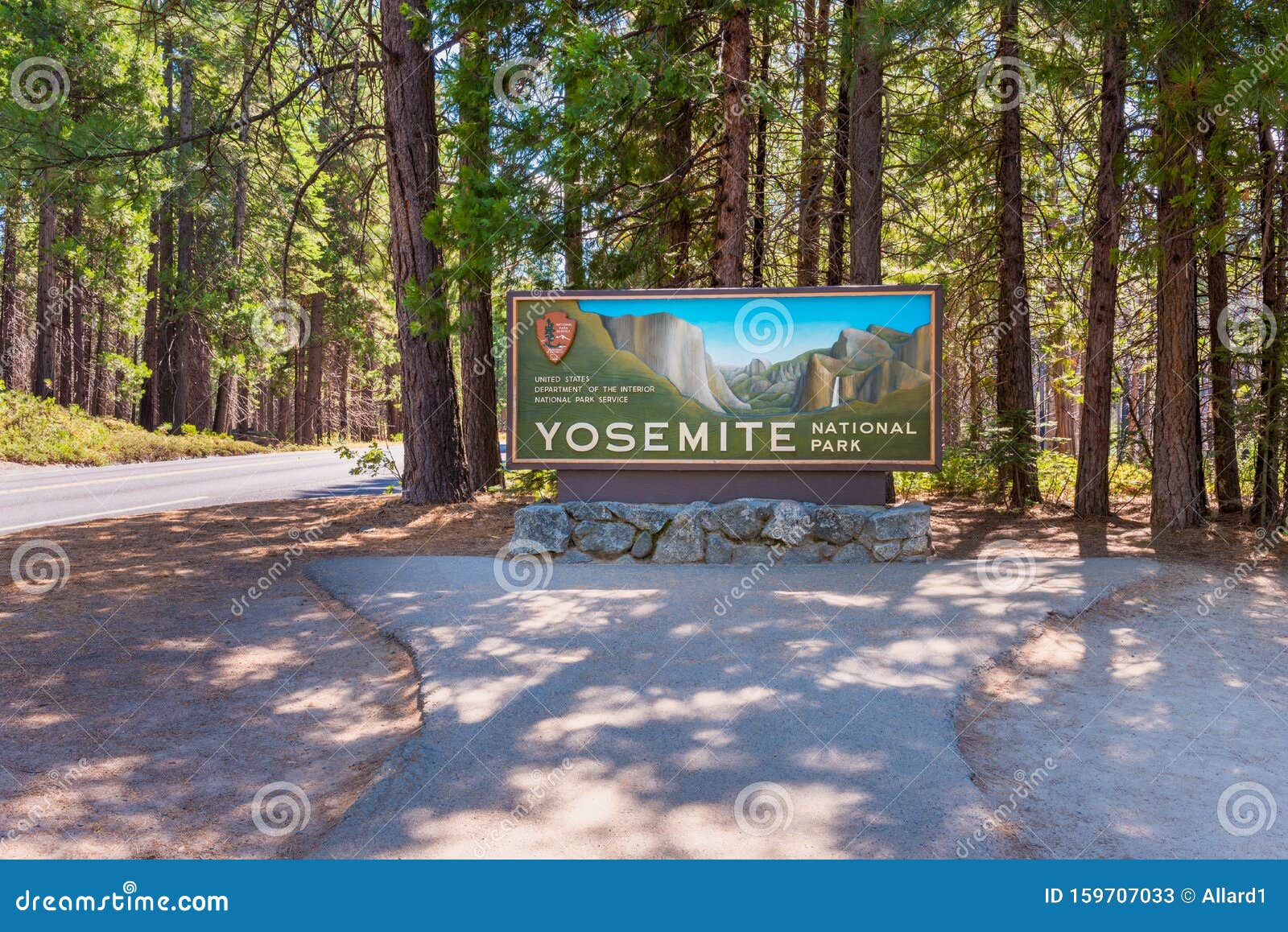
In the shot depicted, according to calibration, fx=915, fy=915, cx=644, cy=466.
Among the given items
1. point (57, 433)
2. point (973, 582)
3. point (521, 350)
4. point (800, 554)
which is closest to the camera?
point (973, 582)

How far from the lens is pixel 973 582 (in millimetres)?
8109

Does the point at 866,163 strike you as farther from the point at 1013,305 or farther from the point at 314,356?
the point at 314,356

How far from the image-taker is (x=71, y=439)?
22.0 m

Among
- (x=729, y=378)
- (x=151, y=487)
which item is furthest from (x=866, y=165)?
(x=151, y=487)

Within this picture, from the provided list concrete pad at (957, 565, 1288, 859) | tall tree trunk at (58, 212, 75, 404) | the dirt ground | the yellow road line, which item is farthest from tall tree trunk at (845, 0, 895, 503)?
tall tree trunk at (58, 212, 75, 404)

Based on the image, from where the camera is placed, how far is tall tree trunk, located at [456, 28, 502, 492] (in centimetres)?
1063

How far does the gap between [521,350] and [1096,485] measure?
8.09m

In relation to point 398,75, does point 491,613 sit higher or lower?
lower

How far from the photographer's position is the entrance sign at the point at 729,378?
9555 millimetres

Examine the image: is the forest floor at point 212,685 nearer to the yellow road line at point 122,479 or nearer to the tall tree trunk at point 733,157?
the tall tree trunk at point 733,157

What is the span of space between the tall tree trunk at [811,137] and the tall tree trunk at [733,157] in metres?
1.51

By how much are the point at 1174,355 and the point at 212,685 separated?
10629 millimetres

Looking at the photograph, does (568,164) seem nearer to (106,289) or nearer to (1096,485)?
(1096,485)

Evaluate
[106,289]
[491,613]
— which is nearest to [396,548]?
[491,613]
